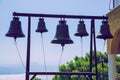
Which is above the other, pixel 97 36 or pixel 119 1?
pixel 119 1

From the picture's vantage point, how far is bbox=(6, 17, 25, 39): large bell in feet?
28.8

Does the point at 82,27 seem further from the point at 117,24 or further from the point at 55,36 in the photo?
the point at 117,24

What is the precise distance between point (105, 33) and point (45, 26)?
4.40 ft

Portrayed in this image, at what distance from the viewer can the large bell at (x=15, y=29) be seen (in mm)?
8789

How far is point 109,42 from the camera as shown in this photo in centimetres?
1165

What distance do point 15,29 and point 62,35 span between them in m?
1.02

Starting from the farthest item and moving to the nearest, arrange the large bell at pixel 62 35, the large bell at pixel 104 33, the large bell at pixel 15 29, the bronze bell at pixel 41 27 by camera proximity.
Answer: the large bell at pixel 104 33, the bronze bell at pixel 41 27, the large bell at pixel 15 29, the large bell at pixel 62 35

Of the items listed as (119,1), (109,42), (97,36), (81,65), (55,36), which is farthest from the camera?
(81,65)

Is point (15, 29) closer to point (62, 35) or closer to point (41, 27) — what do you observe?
point (41, 27)

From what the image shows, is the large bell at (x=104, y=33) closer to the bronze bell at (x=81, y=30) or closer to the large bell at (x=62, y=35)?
the bronze bell at (x=81, y=30)

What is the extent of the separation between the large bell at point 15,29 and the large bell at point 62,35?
2.50ft

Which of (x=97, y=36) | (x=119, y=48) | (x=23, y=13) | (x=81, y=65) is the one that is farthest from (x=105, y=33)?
(x=81, y=65)

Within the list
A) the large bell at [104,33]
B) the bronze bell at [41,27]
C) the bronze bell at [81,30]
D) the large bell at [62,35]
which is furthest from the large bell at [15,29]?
the large bell at [104,33]

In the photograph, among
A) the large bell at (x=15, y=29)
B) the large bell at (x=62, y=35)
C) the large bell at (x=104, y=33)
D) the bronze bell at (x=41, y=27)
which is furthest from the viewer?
the large bell at (x=104, y=33)
